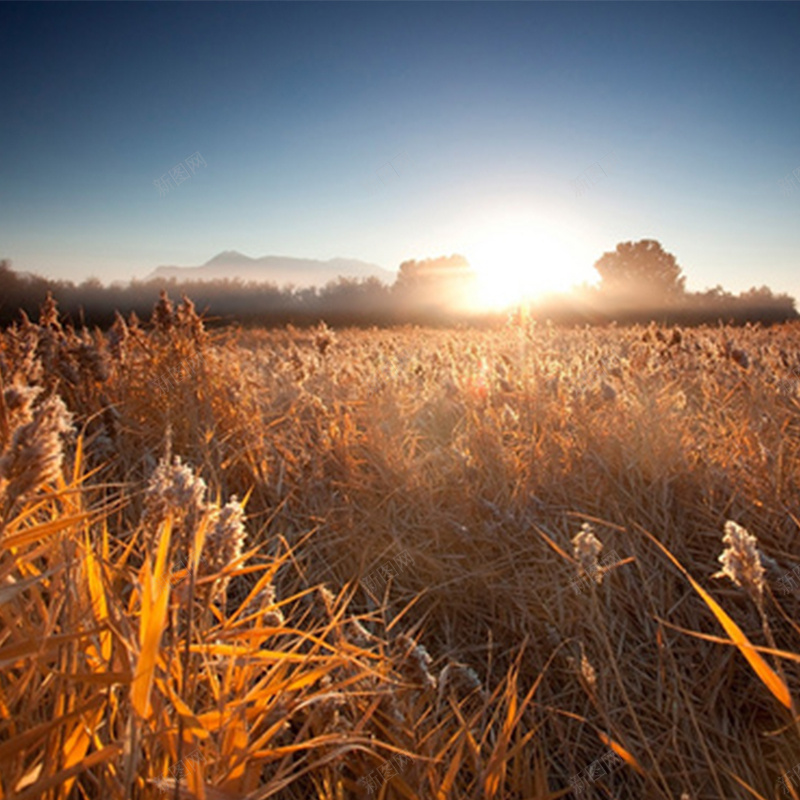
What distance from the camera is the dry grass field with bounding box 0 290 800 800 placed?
832mm

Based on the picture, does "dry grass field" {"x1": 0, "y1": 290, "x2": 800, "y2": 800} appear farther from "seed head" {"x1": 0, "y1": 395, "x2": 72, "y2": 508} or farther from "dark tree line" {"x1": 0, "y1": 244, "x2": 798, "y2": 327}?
"dark tree line" {"x1": 0, "y1": 244, "x2": 798, "y2": 327}

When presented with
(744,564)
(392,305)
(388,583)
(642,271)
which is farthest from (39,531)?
(642,271)

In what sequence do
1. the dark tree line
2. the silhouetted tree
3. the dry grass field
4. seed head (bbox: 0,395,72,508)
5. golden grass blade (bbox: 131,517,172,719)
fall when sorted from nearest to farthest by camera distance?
seed head (bbox: 0,395,72,508), golden grass blade (bbox: 131,517,172,719), the dry grass field, the dark tree line, the silhouetted tree

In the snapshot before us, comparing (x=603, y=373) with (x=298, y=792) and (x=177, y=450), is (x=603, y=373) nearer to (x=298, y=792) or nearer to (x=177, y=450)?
(x=177, y=450)

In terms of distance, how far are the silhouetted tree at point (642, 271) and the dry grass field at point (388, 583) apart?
44189mm

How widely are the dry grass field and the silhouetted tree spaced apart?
145 ft

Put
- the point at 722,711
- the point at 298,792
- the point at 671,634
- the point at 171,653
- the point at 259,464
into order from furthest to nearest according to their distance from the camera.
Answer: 1. the point at 259,464
2. the point at 671,634
3. the point at 722,711
4. the point at 298,792
5. the point at 171,653

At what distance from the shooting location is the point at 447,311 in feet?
84.7

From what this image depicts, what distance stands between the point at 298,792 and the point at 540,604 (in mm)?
875

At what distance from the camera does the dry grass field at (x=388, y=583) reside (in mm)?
832

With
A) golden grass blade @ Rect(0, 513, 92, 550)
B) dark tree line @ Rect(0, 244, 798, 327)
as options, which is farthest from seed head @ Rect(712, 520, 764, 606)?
dark tree line @ Rect(0, 244, 798, 327)

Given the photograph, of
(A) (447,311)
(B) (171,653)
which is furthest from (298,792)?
(A) (447,311)

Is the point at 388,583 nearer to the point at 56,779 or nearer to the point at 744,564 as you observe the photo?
the point at 744,564

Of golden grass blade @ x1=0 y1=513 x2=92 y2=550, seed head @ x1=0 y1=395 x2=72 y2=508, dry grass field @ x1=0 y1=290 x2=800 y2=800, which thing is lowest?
dry grass field @ x1=0 y1=290 x2=800 y2=800
